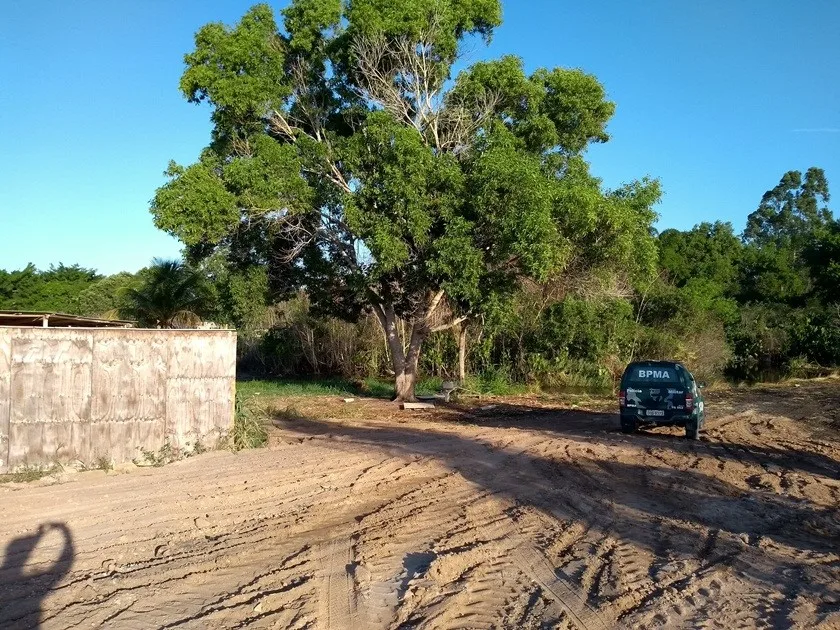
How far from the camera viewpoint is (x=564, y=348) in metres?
31.8

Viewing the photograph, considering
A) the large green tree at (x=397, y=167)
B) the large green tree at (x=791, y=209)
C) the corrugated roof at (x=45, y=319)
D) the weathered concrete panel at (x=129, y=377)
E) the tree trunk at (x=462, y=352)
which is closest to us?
the weathered concrete panel at (x=129, y=377)

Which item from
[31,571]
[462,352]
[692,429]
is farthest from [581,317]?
[31,571]

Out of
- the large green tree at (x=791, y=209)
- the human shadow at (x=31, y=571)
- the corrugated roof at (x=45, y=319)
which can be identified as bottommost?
the human shadow at (x=31, y=571)

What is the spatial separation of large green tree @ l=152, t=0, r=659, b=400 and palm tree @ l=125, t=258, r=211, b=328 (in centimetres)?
582

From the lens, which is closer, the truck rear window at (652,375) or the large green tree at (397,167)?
the truck rear window at (652,375)

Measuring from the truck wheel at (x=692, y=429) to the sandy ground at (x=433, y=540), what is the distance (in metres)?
1.92

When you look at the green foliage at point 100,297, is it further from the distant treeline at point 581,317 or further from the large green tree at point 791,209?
the large green tree at point 791,209

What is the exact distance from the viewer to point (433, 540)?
7.93 m

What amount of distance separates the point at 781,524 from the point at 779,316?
3558cm

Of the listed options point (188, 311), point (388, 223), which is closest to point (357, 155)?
point (388, 223)

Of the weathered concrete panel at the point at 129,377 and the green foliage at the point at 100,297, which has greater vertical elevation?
the green foliage at the point at 100,297

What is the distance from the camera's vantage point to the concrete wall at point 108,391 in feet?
36.3

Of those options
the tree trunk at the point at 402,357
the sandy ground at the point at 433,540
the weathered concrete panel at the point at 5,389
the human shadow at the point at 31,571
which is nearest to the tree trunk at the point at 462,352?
the tree trunk at the point at 402,357

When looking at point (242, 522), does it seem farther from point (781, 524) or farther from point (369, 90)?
point (369, 90)
